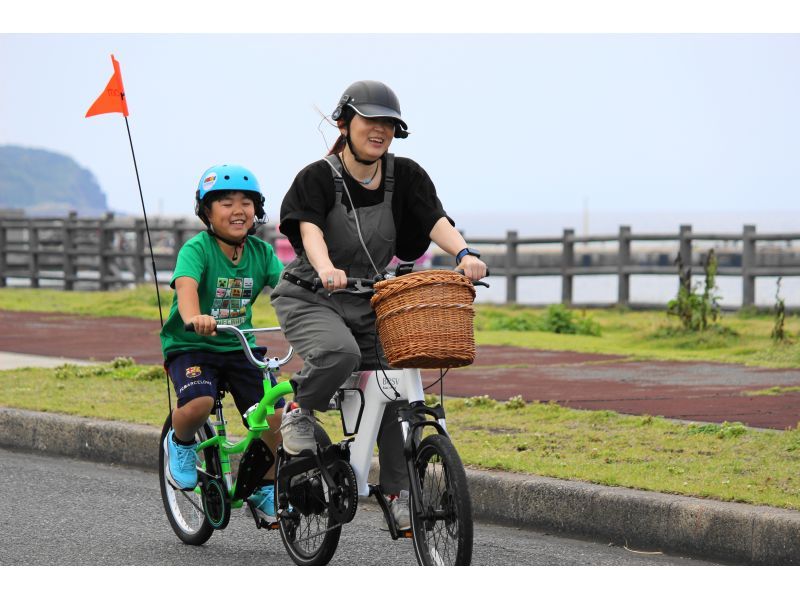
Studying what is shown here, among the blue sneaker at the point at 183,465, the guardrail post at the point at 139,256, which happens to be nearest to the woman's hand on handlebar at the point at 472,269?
the blue sneaker at the point at 183,465

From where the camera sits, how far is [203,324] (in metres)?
5.77

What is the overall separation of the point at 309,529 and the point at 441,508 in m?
0.92

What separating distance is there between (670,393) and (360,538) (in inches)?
188

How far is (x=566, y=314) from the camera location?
1862 cm

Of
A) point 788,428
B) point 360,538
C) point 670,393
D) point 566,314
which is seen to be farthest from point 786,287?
point 360,538

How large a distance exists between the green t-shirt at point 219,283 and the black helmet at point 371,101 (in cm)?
87

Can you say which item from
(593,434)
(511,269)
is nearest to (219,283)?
(593,434)

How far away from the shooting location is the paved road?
248 inches

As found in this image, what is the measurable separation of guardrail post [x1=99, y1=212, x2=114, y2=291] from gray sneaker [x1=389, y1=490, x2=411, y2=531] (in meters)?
25.2

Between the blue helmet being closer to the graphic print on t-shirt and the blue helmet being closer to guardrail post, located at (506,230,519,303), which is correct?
the graphic print on t-shirt

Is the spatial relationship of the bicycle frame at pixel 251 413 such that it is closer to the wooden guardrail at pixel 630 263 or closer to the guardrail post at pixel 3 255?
the wooden guardrail at pixel 630 263

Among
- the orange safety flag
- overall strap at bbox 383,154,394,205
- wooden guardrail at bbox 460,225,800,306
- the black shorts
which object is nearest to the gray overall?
overall strap at bbox 383,154,394,205

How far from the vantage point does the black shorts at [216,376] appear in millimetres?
6316

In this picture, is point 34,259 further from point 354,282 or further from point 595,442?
point 354,282
